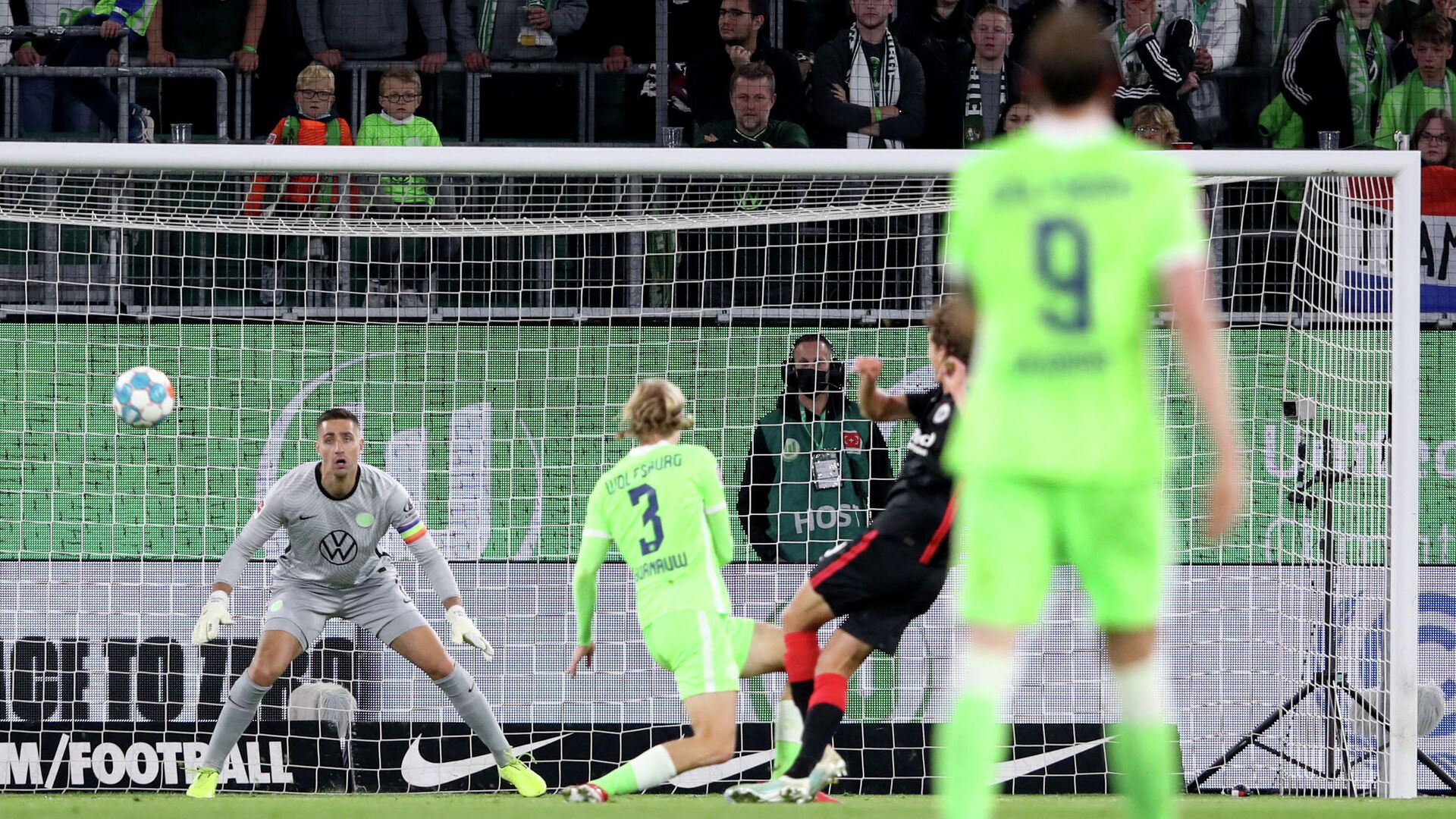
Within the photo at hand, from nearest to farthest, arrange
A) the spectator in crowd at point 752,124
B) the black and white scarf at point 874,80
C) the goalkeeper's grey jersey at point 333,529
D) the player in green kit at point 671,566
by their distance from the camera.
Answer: the player in green kit at point 671,566 → the goalkeeper's grey jersey at point 333,529 → the spectator in crowd at point 752,124 → the black and white scarf at point 874,80

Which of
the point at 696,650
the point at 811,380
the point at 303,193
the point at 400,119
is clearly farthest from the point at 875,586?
the point at 400,119

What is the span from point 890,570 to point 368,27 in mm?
6641

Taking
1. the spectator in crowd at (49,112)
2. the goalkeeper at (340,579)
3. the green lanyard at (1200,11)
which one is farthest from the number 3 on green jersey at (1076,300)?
the spectator in crowd at (49,112)

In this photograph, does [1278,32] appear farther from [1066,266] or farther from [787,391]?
[1066,266]

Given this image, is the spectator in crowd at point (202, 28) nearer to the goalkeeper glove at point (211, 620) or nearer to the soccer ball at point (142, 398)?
the soccer ball at point (142, 398)

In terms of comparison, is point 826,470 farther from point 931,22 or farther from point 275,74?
point 275,74

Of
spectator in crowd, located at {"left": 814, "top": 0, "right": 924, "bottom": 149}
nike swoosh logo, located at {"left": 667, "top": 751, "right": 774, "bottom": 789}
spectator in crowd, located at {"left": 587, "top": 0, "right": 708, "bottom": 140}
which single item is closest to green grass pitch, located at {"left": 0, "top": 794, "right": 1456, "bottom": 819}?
nike swoosh logo, located at {"left": 667, "top": 751, "right": 774, "bottom": 789}

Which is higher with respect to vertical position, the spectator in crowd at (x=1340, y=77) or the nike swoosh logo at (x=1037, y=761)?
the spectator in crowd at (x=1340, y=77)

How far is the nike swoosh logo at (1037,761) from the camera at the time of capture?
9.40 meters

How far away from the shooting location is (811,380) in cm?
903

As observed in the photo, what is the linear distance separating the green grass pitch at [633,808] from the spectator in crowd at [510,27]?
Answer: 5785mm

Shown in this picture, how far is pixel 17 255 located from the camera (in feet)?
31.7

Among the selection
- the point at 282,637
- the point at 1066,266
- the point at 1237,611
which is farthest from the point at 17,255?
the point at 1066,266

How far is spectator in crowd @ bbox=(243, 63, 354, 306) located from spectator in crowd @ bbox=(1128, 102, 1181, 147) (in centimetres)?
463
